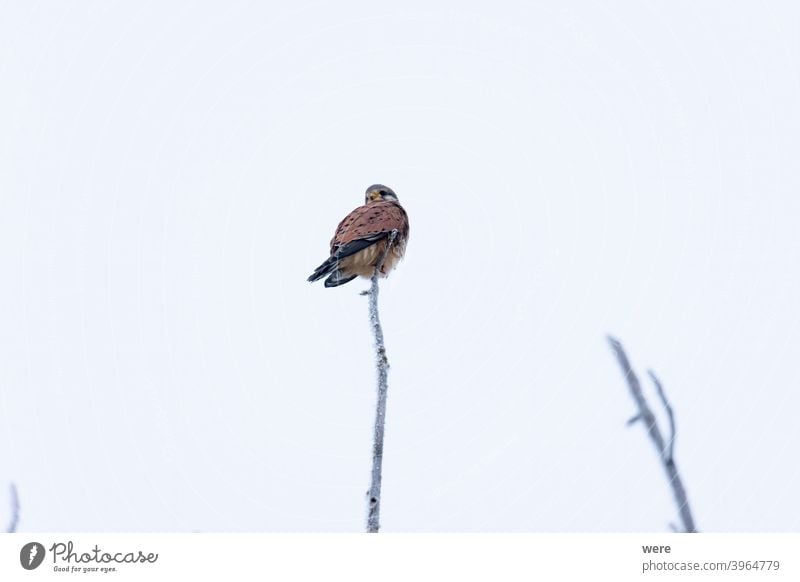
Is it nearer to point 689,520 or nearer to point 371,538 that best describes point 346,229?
point 371,538

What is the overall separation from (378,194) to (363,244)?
6.08 feet

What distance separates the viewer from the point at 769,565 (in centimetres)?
300

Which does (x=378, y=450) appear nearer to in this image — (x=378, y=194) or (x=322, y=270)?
(x=322, y=270)

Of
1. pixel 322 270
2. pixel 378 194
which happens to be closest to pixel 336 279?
pixel 322 270

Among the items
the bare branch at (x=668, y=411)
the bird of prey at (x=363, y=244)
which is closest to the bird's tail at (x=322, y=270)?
the bird of prey at (x=363, y=244)

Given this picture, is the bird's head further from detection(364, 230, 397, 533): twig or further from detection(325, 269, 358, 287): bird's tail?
detection(364, 230, 397, 533): twig

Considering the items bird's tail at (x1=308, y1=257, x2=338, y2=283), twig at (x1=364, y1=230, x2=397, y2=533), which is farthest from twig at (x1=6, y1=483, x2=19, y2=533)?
bird's tail at (x1=308, y1=257, x2=338, y2=283)

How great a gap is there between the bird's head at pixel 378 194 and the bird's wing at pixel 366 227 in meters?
1.10

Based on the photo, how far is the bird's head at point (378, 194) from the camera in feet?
30.5

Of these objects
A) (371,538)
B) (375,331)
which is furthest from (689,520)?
(375,331)

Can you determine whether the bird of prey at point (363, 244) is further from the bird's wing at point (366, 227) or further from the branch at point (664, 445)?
the branch at point (664, 445)

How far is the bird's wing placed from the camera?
24.9ft

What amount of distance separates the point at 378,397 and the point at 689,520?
3.00 feet

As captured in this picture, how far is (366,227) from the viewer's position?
25.3ft
